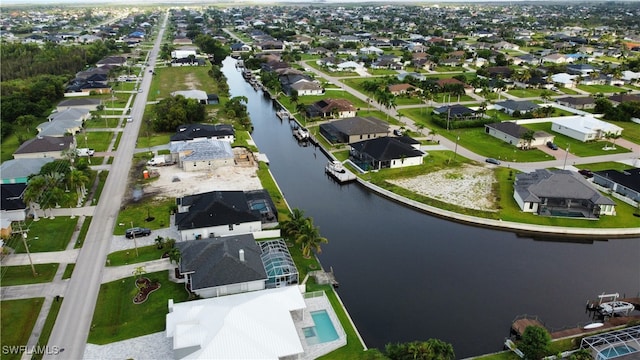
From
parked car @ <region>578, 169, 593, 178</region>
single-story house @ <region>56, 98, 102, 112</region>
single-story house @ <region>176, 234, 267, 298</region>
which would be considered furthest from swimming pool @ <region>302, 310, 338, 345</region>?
single-story house @ <region>56, 98, 102, 112</region>

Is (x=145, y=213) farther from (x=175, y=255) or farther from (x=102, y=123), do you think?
(x=102, y=123)

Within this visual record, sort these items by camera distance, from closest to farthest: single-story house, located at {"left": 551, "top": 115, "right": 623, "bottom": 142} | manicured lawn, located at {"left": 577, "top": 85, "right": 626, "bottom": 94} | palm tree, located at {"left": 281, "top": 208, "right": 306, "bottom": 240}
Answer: palm tree, located at {"left": 281, "top": 208, "right": 306, "bottom": 240} < single-story house, located at {"left": 551, "top": 115, "right": 623, "bottom": 142} < manicured lawn, located at {"left": 577, "top": 85, "right": 626, "bottom": 94}

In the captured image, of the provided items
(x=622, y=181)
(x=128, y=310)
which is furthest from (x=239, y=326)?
(x=622, y=181)

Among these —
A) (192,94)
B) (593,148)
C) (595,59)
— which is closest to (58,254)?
(192,94)

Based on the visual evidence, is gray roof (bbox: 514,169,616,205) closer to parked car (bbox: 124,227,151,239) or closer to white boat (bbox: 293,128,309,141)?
white boat (bbox: 293,128,309,141)

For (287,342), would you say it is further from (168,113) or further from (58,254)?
(168,113)

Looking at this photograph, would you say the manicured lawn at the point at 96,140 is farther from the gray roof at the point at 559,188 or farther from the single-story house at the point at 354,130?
the gray roof at the point at 559,188
